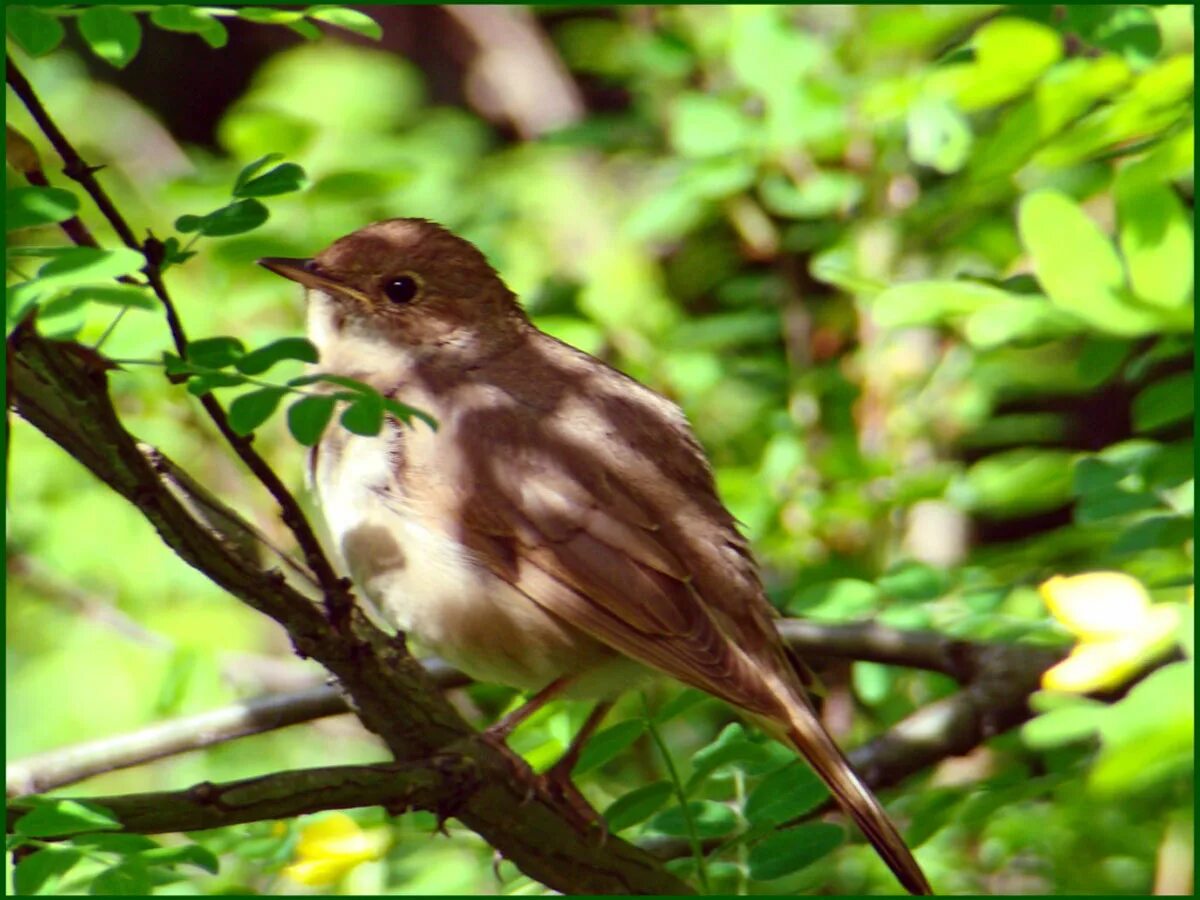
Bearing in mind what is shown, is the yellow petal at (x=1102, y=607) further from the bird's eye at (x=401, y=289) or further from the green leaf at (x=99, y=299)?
the bird's eye at (x=401, y=289)

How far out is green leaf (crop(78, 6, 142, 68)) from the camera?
82.7 inches

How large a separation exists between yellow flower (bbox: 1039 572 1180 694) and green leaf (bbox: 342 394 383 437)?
827 millimetres

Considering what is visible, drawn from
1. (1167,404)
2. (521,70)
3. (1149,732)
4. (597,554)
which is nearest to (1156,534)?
(1167,404)

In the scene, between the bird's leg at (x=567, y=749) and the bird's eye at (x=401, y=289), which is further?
the bird's eye at (x=401, y=289)

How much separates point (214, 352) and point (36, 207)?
0.27m

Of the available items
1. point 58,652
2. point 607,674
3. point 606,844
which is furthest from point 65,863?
point 58,652

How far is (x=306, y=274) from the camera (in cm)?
315

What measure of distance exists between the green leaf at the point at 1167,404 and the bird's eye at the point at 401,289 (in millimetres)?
1558

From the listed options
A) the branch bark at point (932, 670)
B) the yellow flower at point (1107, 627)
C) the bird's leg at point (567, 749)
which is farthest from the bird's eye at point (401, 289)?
the yellow flower at point (1107, 627)

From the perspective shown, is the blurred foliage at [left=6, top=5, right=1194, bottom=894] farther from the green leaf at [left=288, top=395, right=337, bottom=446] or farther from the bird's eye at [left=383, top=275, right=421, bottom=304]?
the bird's eye at [left=383, top=275, right=421, bottom=304]

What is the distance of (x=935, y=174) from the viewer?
4.80 meters

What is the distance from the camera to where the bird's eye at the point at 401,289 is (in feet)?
11.2

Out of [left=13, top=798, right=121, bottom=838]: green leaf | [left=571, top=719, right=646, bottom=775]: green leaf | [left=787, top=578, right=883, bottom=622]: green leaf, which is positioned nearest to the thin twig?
[left=13, top=798, right=121, bottom=838]: green leaf

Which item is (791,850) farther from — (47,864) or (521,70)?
(521,70)
